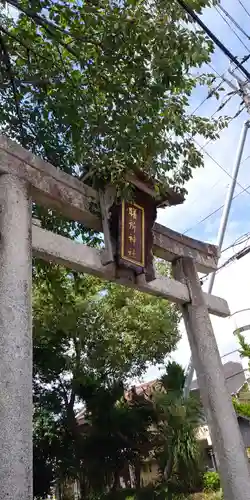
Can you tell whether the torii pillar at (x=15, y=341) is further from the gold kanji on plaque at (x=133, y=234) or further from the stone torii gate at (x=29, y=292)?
the gold kanji on plaque at (x=133, y=234)

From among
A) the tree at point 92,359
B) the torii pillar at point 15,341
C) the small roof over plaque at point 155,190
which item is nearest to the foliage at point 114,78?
the small roof over plaque at point 155,190

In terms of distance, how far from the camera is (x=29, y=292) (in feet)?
9.55

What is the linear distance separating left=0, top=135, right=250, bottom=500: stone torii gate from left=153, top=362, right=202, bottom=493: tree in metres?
2.52

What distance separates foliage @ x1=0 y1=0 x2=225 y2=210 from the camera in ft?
10.3

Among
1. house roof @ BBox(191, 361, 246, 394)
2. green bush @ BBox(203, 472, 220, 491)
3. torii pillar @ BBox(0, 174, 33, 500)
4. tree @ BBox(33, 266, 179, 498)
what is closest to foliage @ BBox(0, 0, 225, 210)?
torii pillar @ BBox(0, 174, 33, 500)

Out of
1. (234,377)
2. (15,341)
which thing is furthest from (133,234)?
(234,377)

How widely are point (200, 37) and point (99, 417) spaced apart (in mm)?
6002

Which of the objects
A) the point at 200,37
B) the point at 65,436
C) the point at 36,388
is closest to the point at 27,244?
the point at 200,37

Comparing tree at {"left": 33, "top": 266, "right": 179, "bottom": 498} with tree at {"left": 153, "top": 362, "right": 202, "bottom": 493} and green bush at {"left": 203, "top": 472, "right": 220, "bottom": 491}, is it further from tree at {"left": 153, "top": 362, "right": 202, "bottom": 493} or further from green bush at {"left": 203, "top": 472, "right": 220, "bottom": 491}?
green bush at {"left": 203, "top": 472, "right": 220, "bottom": 491}

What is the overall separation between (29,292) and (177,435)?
4.69 meters

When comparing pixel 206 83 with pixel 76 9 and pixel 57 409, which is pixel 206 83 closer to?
pixel 76 9

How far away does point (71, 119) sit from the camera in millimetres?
3459

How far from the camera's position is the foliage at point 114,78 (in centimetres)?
314

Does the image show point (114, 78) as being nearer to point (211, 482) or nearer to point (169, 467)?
point (169, 467)
